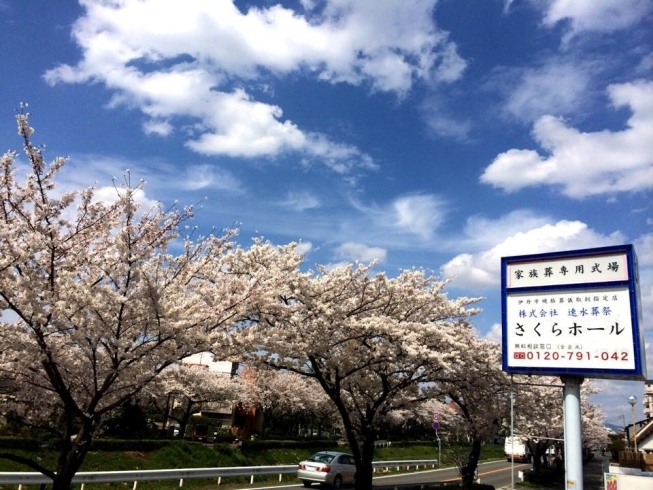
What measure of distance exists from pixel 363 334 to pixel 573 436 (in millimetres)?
5827

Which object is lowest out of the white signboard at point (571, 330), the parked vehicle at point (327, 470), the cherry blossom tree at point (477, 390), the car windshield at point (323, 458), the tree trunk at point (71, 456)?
the parked vehicle at point (327, 470)

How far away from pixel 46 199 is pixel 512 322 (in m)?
9.87

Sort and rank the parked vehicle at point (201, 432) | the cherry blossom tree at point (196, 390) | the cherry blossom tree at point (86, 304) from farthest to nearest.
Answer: the parked vehicle at point (201, 432) → the cherry blossom tree at point (196, 390) → the cherry blossom tree at point (86, 304)

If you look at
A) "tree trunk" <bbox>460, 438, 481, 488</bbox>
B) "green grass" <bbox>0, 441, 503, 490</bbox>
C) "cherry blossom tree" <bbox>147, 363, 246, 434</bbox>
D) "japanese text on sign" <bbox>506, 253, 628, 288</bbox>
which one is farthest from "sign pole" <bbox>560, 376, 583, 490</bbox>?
"cherry blossom tree" <bbox>147, 363, 246, 434</bbox>

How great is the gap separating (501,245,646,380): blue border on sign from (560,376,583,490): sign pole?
1.91ft

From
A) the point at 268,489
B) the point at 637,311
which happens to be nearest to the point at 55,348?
the point at 637,311

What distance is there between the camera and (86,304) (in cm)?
766

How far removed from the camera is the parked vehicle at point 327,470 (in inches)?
822

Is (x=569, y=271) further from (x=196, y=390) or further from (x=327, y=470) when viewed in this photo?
(x=196, y=390)

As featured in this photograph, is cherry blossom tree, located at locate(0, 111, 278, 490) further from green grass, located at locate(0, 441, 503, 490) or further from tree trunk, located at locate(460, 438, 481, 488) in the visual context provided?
tree trunk, located at locate(460, 438, 481, 488)

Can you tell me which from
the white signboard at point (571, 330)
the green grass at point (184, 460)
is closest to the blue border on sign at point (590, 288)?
the white signboard at point (571, 330)

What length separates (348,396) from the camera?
1906 centimetres

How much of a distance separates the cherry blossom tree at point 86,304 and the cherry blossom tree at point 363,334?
2768 mm

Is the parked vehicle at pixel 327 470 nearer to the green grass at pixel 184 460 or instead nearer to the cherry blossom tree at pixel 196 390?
the green grass at pixel 184 460
